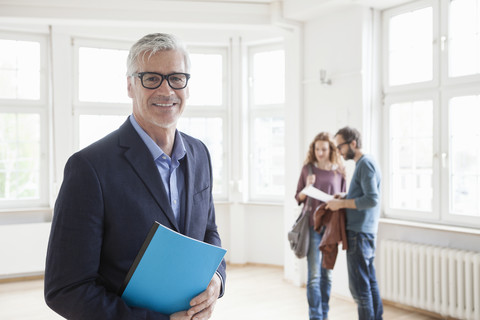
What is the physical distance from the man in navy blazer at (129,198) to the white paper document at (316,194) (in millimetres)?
2254

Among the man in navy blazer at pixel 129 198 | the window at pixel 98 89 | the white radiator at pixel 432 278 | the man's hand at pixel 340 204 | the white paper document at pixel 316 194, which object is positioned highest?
the window at pixel 98 89

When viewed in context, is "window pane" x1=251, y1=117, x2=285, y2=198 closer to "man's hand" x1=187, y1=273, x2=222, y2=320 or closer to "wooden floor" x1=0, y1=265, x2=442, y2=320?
"wooden floor" x1=0, y1=265, x2=442, y2=320

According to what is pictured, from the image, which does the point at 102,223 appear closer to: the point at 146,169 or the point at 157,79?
the point at 146,169

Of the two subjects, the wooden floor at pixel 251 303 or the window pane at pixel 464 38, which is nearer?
the window pane at pixel 464 38

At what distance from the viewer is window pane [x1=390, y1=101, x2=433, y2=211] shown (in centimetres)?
405

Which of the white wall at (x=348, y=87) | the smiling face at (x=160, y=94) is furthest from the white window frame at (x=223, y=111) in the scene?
the smiling face at (x=160, y=94)

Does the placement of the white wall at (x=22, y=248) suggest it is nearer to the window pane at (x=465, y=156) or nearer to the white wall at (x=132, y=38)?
the white wall at (x=132, y=38)

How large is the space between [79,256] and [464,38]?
3937 mm

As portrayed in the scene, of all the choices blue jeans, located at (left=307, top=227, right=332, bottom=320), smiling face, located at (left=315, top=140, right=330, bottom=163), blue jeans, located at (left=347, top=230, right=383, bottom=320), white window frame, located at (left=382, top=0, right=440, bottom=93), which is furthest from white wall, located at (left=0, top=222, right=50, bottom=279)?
white window frame, located at (left=382, top=0, right=440, bottom=93)

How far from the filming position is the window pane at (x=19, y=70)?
16.8ft

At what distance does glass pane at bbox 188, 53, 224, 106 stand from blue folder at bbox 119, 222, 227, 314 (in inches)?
196

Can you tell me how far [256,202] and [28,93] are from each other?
330 cm

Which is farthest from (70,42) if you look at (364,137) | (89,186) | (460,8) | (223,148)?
(89,186)

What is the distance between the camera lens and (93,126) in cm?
549
